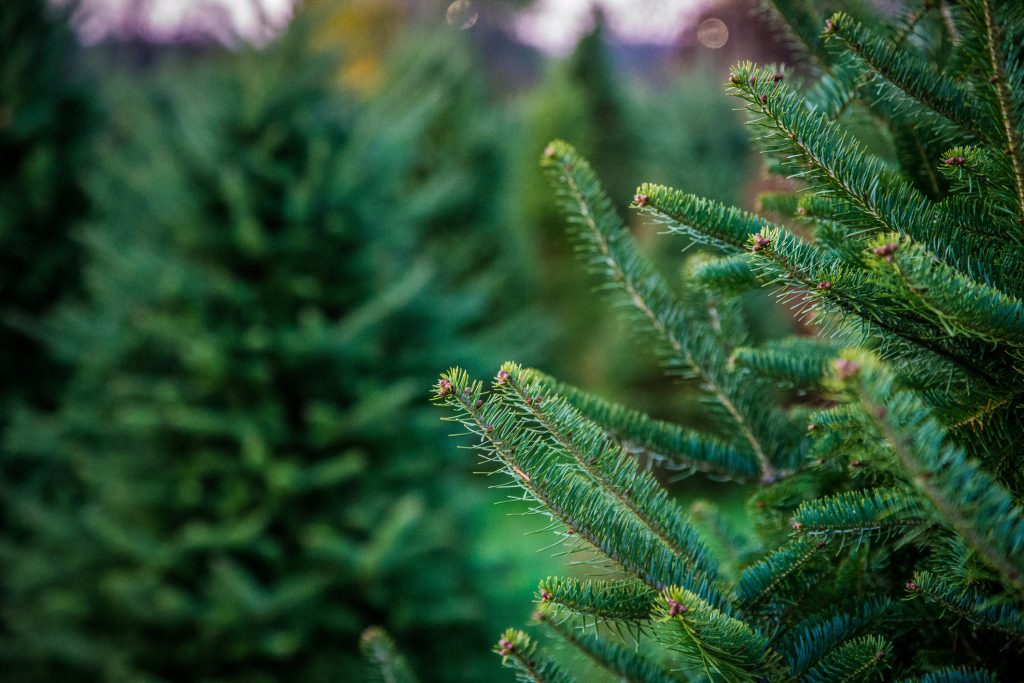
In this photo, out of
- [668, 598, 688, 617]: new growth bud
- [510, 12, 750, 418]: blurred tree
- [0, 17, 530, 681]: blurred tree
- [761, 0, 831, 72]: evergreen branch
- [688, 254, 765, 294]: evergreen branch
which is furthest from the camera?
[510, 12, 750, 418]: blurred tree

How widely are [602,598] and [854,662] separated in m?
0.31

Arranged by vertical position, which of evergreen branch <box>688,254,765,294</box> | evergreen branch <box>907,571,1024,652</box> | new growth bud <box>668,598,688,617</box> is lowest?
evergreen branch <box>907,571,1024,652</box>

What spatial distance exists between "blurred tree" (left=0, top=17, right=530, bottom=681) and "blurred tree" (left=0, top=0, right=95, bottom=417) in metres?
1.01

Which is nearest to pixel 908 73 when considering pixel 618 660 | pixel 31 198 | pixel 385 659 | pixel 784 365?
pixel 784 365

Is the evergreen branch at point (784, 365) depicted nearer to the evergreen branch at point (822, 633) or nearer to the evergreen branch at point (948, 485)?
the evergreen branch at point (822, 633)

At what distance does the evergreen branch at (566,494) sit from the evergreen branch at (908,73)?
Answer: 2.12ft

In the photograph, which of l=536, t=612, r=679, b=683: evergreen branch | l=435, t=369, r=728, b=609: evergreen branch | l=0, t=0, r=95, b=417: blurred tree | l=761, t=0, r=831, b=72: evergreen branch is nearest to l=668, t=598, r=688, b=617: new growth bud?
l=435, t=369, r=728, b=609: evergreen branch

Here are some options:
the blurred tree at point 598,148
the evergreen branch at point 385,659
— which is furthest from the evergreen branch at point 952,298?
the blurred tree at point 598,148

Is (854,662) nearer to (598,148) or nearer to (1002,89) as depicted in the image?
(1002,89)

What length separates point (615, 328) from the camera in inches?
326

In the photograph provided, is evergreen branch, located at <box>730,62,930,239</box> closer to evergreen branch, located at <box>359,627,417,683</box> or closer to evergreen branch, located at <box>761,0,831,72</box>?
evergreen branch, located at <box>761,0,831,72</box>

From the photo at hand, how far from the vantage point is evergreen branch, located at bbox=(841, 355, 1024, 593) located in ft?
2.18

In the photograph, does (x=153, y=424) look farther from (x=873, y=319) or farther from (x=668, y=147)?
(x=668, y=147)

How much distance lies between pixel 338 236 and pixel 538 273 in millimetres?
6708
